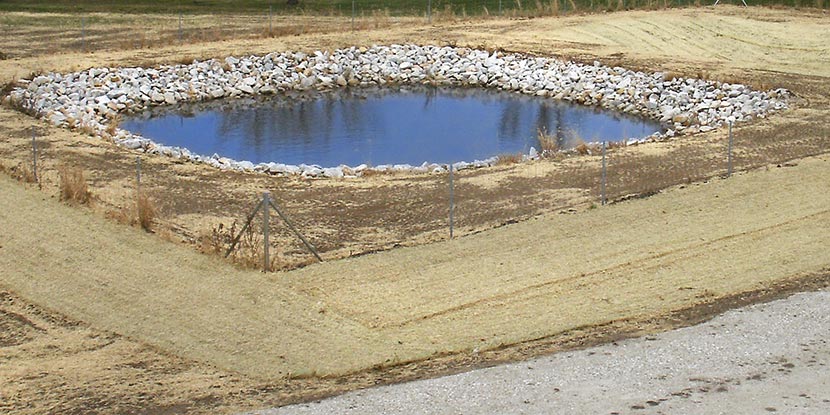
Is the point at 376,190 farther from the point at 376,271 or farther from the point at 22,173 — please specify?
the point at 22,173

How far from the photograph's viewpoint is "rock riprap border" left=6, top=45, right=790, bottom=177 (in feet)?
115

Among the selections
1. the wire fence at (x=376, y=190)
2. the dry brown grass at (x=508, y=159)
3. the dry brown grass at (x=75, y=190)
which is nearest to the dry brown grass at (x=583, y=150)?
the wire fence at (x=376, y=190)

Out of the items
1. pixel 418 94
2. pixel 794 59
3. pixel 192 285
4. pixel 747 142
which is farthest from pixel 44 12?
pixel 192 285

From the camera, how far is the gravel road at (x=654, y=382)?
46.3ft

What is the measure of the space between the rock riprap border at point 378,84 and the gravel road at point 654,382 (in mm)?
14307

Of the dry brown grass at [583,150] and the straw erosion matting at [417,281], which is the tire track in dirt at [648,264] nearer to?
the straw erosion matting at [417,281]

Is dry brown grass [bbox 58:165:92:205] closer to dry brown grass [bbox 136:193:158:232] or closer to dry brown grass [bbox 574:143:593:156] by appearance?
dry brown grass [bbox 136:193:158:232]

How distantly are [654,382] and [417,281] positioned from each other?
5.60 m

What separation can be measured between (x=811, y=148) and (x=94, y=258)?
1660 centimetres

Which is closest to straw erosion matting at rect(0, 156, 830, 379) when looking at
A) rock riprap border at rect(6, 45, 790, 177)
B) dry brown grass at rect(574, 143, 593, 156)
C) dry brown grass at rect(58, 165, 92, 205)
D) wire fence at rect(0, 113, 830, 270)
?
dry brown grass at rect(58, 165, 92, 205)

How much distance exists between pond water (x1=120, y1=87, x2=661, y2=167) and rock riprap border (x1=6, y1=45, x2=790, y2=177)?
62 centimetres

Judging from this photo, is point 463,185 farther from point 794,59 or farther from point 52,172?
point 794,59

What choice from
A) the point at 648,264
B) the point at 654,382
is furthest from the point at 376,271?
the point at 654,382

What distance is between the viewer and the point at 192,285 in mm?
19344
